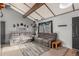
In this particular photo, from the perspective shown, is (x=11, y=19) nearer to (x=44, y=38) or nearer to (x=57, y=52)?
(x=44, y=38)

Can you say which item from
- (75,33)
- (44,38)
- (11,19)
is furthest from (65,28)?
(11,19)

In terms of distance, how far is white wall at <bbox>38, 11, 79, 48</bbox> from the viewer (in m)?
1.38

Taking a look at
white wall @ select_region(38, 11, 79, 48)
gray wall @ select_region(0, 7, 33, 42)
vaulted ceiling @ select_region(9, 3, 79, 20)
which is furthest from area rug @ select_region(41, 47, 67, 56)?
vaulted ceiling @ select_region(9, 3, 79, 20)

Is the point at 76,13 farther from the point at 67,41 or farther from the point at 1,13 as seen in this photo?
the point at 1,13

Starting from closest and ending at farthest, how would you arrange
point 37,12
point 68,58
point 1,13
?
point 68,58, point 1,13, point 37,12

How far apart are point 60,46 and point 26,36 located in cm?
54

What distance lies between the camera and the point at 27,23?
4.37 feet

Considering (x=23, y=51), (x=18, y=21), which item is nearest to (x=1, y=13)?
(x=18, y=21)

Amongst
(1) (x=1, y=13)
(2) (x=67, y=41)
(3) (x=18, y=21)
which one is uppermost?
(1) (x=1, y=13)

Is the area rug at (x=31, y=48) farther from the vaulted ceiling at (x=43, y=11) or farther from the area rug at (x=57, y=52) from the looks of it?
the vaulted ceiling at (x=43, y=11)

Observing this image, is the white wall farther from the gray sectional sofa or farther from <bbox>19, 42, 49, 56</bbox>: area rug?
<bbox>19, 42, 49, 56</bbox>: area rug

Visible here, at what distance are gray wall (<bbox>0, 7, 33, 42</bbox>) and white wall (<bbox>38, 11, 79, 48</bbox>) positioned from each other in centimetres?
38

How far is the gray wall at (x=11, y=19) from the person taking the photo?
4.17 feet

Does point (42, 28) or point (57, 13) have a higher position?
point (57, 13)
